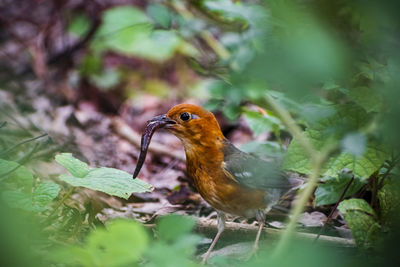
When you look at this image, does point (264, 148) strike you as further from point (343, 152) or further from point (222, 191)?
point (343, 152)

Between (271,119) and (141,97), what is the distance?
3.53 m

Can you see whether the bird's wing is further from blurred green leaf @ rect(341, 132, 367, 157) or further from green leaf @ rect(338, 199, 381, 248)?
blurred green leaf @ rect(341, 132, 367, 157)

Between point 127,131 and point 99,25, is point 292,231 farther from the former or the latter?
point 99,25

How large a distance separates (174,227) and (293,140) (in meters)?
1.30

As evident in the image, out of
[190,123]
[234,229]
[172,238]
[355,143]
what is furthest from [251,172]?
[172,238]

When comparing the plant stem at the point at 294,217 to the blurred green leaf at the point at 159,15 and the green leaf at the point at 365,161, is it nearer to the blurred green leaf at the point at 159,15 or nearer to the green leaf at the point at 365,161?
the green leaf at the point at 365,161

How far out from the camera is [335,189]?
270 centimetres

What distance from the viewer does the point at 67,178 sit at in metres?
2.06

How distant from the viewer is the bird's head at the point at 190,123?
282cm

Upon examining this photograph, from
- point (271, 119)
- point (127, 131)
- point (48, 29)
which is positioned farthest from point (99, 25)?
point (271, 119)

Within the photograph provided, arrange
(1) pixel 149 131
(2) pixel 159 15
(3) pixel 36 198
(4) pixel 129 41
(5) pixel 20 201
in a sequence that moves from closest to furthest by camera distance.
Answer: (5) pixel 20 201, (3) pixel 36 198, (1) pixel 149 131, (2) pixel 159 15, (4) pixel 129 41

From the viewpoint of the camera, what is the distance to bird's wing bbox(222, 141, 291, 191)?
9.48 feet

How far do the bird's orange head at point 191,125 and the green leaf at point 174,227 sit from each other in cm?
169

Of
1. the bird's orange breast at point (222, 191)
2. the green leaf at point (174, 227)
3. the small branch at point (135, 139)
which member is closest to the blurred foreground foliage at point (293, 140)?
the green leaf at point (174, 227)
